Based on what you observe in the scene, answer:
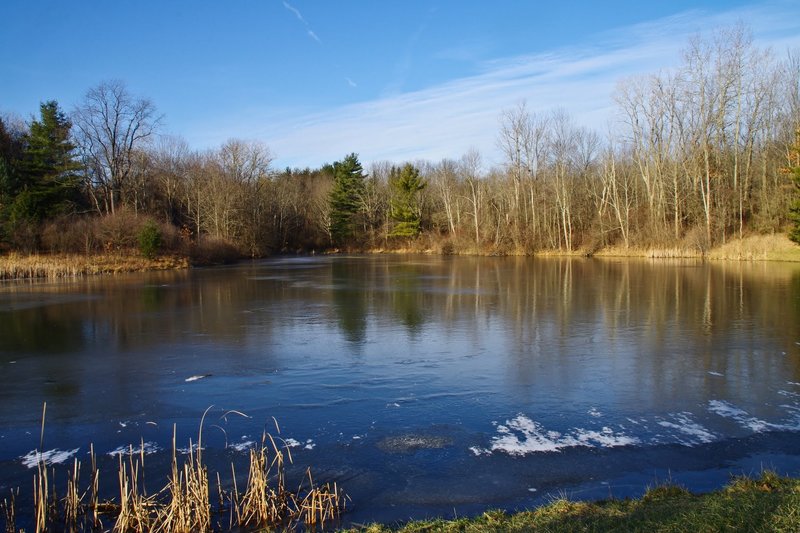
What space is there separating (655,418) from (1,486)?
7.81 meters

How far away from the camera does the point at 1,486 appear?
611 cm

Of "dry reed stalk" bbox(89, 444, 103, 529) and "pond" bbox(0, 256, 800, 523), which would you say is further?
"pond" bbox(0, 256, 800, 523)

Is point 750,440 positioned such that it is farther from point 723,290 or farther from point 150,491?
point 723,290

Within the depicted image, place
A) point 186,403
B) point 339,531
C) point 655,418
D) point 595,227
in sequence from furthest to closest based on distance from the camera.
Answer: point 595,227 < point 186,403 < point 655,418 < point 339,531

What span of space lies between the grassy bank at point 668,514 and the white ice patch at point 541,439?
151 centimetres

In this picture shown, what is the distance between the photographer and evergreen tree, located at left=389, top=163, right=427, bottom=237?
68.3 metres

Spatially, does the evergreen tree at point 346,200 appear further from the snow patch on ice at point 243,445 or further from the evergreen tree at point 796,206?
the snow patch on ice at point 243,445

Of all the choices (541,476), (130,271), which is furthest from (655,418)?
(130,271)

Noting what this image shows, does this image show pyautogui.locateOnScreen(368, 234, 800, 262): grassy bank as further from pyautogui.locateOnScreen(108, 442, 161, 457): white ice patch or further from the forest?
pyautogui.locateOnScreen(108, 442, 161, 457): white ice patch

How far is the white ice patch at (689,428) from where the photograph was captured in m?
7.09

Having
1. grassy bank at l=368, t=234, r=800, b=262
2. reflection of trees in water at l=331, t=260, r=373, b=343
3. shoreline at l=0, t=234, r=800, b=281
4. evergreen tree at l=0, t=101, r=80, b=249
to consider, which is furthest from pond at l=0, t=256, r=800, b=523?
evergreen tree at l=0, t=101, r=80, b=249

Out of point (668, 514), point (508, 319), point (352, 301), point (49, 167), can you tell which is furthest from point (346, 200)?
point (668, 514)

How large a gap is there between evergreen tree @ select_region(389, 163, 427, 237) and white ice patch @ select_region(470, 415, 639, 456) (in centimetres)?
6089

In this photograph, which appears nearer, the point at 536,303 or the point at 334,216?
the point at 536,303
